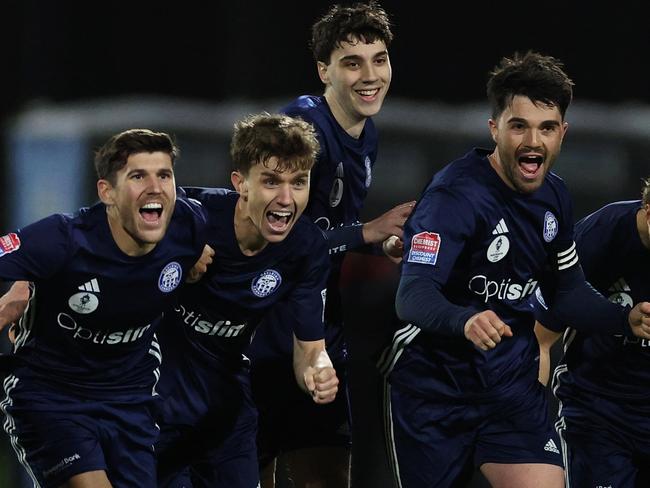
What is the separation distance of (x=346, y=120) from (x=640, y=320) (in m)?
1.36

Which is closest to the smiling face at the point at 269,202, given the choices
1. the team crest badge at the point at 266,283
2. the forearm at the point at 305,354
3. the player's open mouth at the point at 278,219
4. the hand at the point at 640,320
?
the player's open mouth at the point at 278,219

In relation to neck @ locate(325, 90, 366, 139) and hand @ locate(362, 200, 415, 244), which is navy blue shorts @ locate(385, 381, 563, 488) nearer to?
hand @ locate(362, 200, 415, 244)

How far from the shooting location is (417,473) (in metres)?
4.67

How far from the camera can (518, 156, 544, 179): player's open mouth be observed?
178 inches

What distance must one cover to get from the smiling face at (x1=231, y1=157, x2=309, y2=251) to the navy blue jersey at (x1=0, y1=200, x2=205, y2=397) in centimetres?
15

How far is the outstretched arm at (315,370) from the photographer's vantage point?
4.41m

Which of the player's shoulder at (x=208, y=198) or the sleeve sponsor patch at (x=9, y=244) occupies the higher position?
the player's shoulder at (x=208, y=198)

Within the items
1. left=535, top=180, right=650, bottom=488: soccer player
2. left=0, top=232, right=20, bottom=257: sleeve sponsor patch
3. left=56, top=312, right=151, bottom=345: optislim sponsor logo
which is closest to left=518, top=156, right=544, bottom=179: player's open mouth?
left=535, top=180, right=650, bottom=488: soccer player

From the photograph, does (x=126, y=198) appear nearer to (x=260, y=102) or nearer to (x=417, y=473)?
(x=417, y=473)

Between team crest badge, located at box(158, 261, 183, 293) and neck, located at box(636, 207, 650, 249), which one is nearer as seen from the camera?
team crest badge, located at box(158, 261, 183, 293)

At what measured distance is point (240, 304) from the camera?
4.74m

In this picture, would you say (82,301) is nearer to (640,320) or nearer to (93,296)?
(93,296)

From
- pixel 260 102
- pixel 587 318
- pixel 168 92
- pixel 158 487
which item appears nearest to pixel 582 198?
pixel 260 102

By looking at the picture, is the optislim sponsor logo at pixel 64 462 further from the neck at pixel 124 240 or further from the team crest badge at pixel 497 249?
the team crest badge at pixel 497 249
